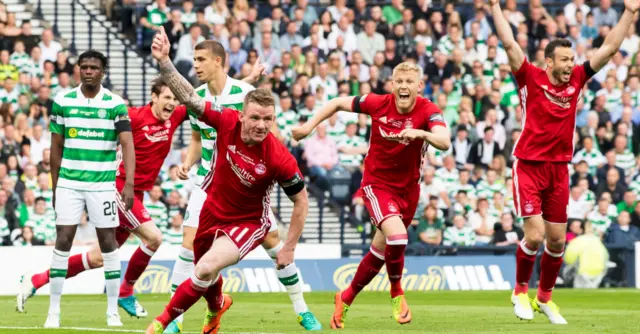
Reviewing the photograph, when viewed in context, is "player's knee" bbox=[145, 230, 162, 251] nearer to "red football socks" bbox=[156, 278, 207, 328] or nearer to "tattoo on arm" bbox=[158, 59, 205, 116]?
"red football socks" bbox=[156, 278, 207, 328]

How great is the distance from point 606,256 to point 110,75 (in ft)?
34.6

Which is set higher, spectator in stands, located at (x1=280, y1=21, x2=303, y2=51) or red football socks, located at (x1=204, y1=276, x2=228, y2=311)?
spectator in stands, located at (x1=280, y1=21, x2=303, y2=51)

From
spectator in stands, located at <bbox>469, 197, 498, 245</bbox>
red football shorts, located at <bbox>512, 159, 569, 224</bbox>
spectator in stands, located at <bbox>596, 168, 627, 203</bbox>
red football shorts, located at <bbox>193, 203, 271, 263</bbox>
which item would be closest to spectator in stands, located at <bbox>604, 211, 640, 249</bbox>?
spectator in stands, located at <bbox>596, 168, 627, 203</bbox>

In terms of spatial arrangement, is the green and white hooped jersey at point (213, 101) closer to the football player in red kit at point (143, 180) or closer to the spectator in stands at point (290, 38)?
the football player in red kit at point (143, 180)

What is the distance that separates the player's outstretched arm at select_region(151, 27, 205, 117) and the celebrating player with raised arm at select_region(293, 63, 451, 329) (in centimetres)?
244

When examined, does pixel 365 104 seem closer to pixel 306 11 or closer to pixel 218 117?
pixel 218 117

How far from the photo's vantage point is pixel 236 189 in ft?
34.8

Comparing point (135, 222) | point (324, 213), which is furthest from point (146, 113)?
point (324, 213)

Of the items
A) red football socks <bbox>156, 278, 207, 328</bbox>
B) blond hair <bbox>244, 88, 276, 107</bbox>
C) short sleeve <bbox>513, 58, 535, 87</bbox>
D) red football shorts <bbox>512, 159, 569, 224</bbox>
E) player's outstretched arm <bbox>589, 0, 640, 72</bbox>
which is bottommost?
red football socks <bbox>156, 278, 207, 328</bbox>

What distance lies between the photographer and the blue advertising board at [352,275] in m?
21.5

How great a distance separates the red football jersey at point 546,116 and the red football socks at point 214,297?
381 cm

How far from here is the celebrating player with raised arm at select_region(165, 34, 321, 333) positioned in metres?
12.1

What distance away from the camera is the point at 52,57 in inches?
993

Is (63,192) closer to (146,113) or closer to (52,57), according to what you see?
(146,113)
